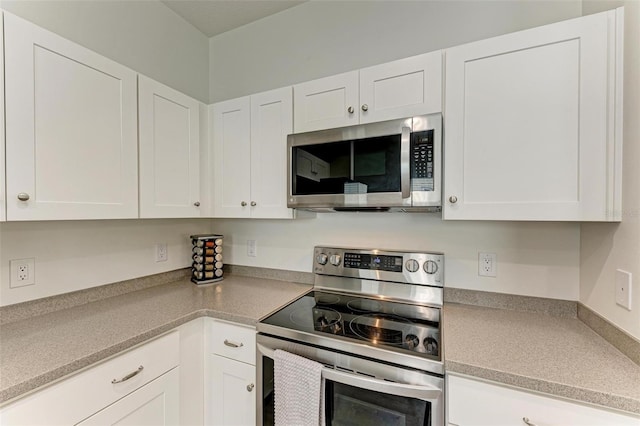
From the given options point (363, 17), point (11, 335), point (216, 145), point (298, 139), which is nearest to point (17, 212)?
point (11, 335)

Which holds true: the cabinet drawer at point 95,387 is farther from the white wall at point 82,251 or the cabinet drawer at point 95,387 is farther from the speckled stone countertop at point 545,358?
the speckled stone countertop at point 545,358

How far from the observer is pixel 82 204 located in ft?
3.84

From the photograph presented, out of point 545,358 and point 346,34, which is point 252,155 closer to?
point 346,34

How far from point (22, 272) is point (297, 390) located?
1.32 meters

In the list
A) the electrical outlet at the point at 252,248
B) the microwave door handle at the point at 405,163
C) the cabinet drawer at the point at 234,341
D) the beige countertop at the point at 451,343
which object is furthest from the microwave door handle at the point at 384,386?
the electrical outlet at the point at 252,248

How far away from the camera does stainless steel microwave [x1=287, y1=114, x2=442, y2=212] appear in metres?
1.20

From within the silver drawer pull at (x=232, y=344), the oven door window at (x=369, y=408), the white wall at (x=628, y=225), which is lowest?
the oven door window at (x=369, y=408)

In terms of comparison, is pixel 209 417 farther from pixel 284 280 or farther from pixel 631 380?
pixel 631 380

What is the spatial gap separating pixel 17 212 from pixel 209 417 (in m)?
1.25

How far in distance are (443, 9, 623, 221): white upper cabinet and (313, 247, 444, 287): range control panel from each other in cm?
35

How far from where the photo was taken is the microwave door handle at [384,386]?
2.95 ft

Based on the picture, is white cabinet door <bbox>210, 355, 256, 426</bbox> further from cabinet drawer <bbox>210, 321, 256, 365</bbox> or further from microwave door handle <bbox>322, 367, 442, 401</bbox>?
microwave door handle <bbox>322, 367, 442, 401</bbox>

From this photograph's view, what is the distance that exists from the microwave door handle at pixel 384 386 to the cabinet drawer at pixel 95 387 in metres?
0.73

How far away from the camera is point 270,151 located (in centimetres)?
163
